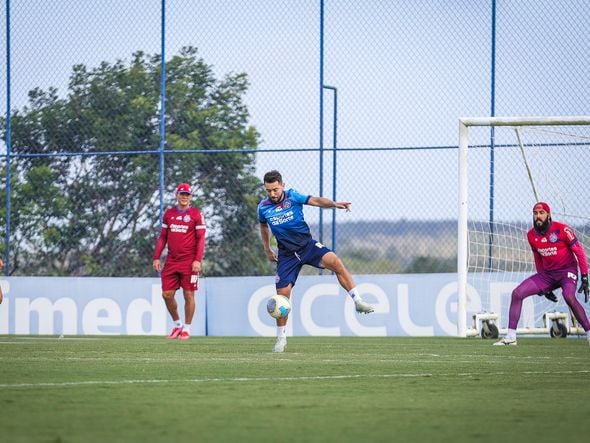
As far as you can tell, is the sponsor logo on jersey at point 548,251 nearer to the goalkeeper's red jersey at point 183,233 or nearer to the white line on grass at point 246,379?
the goalkeeper's red jersey at point 183,233

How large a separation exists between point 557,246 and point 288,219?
13.6 ft

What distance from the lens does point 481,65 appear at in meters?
22.2

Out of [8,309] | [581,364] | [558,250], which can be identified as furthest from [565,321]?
[8,309]

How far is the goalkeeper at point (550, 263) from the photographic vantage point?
53.4 ft

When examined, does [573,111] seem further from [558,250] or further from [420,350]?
[420,350]

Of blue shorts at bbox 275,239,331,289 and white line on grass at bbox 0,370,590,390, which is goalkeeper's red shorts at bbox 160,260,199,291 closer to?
blue shorts at bbox 275,239,331,289

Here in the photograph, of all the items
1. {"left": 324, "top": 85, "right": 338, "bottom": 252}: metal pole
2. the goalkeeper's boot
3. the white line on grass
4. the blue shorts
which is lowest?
the goalkeeper's boot

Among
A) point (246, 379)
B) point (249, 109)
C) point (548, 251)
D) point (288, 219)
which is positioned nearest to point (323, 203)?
point (288, 219)

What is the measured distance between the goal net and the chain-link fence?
1125 millimetres

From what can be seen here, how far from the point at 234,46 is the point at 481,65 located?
5201mm

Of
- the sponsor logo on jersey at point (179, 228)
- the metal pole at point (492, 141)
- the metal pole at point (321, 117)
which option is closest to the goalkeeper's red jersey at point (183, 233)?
the sponsor logo on jersey at point (179, 228)

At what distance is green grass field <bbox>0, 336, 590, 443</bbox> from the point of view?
6.30 meters

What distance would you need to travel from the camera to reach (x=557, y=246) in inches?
642

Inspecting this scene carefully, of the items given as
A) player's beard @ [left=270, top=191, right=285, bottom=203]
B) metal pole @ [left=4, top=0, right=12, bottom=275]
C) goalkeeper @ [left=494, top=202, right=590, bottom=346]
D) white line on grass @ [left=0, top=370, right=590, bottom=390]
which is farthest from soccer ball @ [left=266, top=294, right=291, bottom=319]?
metal pole @ [left=4, top=0, right=12, bottom=275]
